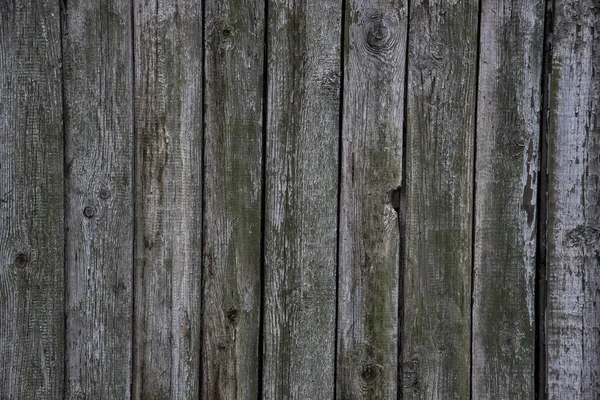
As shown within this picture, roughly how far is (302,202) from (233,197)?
0.24m

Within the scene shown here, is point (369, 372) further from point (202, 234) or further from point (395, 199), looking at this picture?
point (202, 234)

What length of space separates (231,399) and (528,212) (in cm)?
120

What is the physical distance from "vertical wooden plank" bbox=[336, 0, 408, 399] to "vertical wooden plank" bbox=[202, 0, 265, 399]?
298 millimetres

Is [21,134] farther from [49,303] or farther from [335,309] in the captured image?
[335,309]

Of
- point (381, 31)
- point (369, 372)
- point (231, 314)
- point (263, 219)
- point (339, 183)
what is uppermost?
point (381, 31)

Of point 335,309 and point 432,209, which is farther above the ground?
point 432,209

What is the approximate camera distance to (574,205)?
1.92 meters

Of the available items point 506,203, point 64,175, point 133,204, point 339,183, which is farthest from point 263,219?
point 506,203

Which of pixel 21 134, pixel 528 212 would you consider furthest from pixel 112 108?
pixel 528 212

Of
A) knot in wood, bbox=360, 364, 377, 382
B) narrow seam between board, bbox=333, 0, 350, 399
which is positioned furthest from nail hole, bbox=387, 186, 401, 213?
knot in wood, bbox=360, 364, 377, 382

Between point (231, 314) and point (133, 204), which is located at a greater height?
point (133, 204)

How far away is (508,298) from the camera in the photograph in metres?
1.94

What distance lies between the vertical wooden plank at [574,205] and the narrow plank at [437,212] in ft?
0.92

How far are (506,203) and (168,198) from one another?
1.15 m
